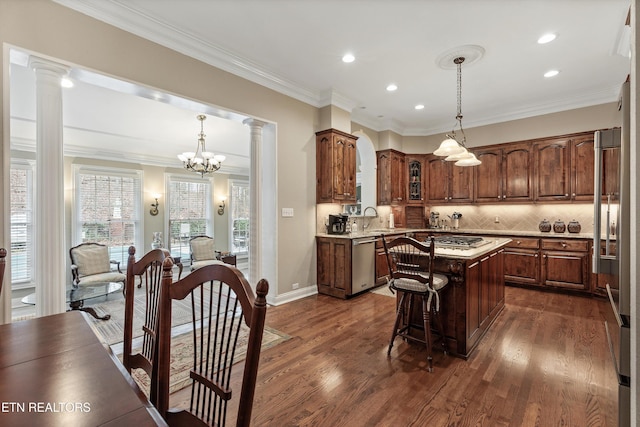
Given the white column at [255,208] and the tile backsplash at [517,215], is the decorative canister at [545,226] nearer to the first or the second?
the tile backsplash at [517,215]

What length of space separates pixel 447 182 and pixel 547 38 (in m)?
3.21

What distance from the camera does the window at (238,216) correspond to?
854 cm

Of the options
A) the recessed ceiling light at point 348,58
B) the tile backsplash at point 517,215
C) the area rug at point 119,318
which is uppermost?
the recessed ceiling light at point 348,58

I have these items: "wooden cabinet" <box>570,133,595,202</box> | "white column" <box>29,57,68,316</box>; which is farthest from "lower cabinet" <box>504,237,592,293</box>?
"white column" <box>29,57,68,316</box>

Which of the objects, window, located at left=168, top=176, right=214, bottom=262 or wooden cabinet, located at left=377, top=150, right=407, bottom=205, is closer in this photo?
wooden cabinet, located at left=377, top=150, right=407, bottom=205

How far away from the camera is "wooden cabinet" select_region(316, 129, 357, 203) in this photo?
178 inches

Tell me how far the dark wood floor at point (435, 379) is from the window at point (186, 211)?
16.4 ft

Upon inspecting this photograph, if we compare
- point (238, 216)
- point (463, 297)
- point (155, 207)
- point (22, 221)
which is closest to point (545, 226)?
point (463, 297)

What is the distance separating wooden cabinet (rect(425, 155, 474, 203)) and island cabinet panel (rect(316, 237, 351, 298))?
9.83 feet

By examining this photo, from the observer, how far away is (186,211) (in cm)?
757

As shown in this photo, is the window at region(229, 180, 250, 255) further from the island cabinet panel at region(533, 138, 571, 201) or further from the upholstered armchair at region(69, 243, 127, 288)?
the island cabinet panel at region(533, 138, 571, 201)

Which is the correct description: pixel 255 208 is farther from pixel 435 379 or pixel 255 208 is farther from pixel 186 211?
pixel 186 211

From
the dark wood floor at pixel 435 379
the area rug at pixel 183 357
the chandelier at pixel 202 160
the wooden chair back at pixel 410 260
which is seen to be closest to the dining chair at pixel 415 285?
the wooden chair back at pixel 410 260

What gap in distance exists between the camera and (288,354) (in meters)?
2.64
